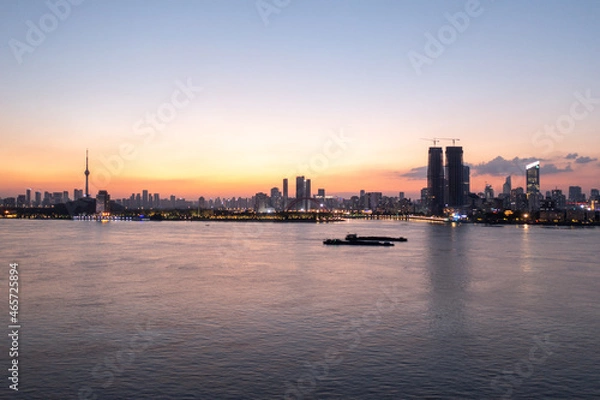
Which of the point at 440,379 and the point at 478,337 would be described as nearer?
the point at 440,379

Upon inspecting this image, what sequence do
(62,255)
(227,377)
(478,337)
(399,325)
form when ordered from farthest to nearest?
(62,255), (399,325), (478,337), (227,377)

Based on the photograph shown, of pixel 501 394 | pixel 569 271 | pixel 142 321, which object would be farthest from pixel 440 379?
pixel 569 271

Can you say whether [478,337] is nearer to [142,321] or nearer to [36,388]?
[142,321]

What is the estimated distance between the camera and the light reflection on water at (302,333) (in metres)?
14.6

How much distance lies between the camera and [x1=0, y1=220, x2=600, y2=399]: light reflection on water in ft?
47.8

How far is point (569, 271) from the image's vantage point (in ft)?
138

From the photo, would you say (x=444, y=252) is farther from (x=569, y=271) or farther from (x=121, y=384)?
(x=121, y=384)

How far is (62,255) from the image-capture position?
52.4 metres

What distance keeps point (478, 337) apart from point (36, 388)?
14249mm

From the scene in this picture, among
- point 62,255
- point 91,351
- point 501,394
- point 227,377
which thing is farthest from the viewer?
point 62,255

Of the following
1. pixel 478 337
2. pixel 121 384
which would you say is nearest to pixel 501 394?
pixel 478 337

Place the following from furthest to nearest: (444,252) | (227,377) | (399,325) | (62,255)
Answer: (444,252)
(62,255)
(399,325)
(227,377)

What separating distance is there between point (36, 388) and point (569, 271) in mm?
39113

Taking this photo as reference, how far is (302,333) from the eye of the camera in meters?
20.0
